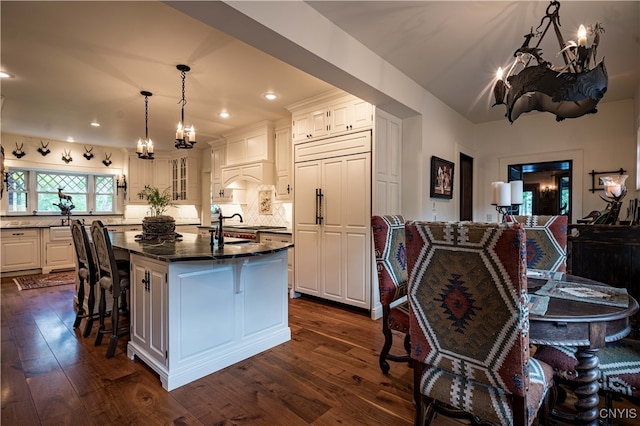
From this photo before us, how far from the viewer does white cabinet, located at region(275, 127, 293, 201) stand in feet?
15.5

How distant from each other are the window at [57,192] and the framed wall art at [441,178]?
6.97 m

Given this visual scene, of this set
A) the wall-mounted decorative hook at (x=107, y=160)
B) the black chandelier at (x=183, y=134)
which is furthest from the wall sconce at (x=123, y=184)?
the black chandelier at (x=183, y=134)

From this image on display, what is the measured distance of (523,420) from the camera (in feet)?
3.62

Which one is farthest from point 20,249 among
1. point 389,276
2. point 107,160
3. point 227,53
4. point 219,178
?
point 389,276

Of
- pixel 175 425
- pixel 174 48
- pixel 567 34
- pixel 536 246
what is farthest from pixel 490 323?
pixel 174 48

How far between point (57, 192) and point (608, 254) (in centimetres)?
890

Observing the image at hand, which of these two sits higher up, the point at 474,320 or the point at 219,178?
the point at 219,178

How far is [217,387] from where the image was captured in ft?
6.93

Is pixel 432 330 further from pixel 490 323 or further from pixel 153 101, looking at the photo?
pixel 153 101

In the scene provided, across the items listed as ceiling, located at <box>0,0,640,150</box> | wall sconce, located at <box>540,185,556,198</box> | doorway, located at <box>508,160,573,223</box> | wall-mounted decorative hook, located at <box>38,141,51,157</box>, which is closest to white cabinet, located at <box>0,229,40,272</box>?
wall-mounted decorative hook, located at <box>38,141,51,157</box>

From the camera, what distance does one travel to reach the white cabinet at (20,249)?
540 centimetres

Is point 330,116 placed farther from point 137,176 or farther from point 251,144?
point 137,176

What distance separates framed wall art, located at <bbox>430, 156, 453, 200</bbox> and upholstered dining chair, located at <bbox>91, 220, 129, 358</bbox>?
11.2 ft

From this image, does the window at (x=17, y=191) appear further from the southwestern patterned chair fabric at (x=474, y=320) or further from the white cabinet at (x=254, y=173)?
the southwestern patterned chair fabric at (x=474, y=320)
